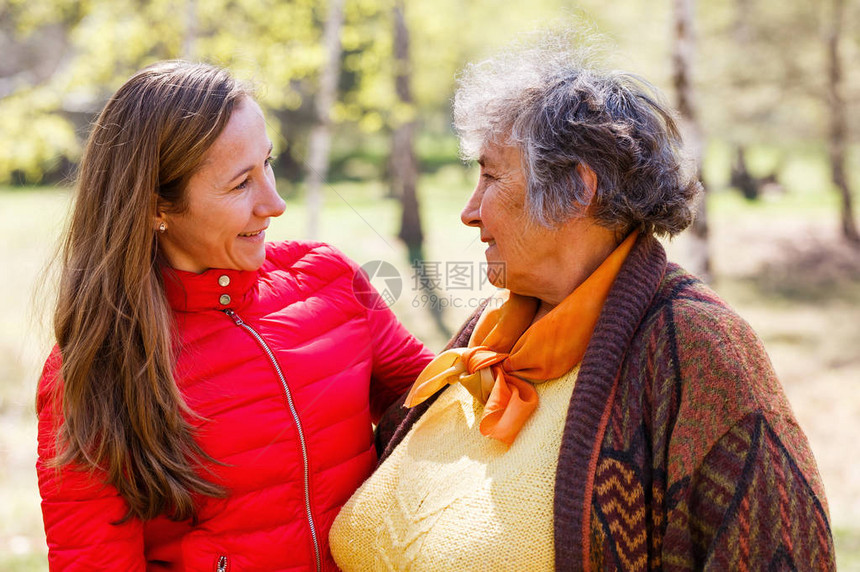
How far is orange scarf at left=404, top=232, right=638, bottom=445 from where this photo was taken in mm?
1653

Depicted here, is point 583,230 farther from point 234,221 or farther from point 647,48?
point 647,48

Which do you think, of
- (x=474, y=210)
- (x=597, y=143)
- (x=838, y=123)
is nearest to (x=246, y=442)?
(x=474, y=210)

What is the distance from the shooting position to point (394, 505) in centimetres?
178

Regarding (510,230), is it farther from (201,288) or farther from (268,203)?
(201,288)

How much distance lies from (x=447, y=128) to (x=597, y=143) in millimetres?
9303

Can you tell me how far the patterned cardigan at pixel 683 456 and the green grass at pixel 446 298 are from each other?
0.62 meters

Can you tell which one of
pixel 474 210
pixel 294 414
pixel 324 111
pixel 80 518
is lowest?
pixel 80 518

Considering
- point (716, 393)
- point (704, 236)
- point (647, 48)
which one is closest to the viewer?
point (716, 393)

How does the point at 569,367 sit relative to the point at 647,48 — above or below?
below

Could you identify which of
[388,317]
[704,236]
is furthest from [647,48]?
[388,317]

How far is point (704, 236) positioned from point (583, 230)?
563 cm

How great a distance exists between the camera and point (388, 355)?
83.9 inches

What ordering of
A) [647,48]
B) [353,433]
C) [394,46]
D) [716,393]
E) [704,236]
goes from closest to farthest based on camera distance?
[716,393] → [353,433] → [704,236] → [394,46] → [647,48]
